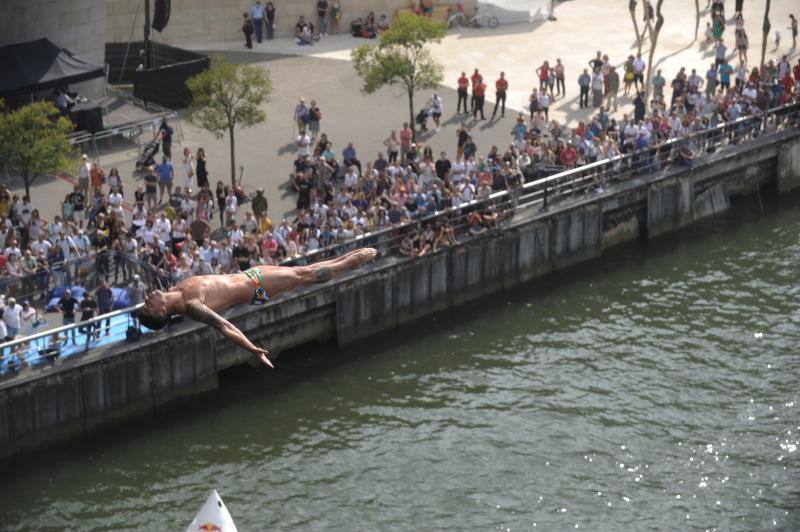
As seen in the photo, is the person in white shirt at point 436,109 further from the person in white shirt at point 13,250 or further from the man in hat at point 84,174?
the person in white shirt at point 13,250

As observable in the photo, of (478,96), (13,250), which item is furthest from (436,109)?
(13,250)

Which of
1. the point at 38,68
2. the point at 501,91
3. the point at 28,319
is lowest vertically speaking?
the point at 28,319

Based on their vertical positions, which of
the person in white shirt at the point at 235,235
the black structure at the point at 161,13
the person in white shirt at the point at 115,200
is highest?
the black structure at the point at 161,13

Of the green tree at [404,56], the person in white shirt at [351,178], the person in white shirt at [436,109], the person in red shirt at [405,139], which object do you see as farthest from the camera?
the person in white shirt at [436,109]

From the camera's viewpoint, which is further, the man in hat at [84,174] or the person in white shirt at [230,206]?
A: the man in hat at [84,174]

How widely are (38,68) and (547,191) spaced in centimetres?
1973

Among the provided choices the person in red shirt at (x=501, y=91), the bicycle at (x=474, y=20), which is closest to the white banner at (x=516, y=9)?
the bicycle at (x=474, y=20)

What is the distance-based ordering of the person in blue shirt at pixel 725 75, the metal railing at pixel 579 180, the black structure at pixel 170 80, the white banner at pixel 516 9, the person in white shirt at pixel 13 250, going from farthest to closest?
the white banner at pixel 516 9 → the person in blue shirt at pixel 725 75 → the black structure at pixel 170 80 → the metal railing at pixel 579 180 → the person in white shirt at pixel 13 250

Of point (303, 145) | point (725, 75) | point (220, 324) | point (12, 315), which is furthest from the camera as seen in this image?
point (725, 75)

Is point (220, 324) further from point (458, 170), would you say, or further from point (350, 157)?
point (350, 157)

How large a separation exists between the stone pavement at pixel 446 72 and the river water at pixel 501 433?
29.6 feet

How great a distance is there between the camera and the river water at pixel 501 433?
40938 mm

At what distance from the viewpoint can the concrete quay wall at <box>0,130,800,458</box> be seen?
143 feet

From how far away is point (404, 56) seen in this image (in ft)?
194
